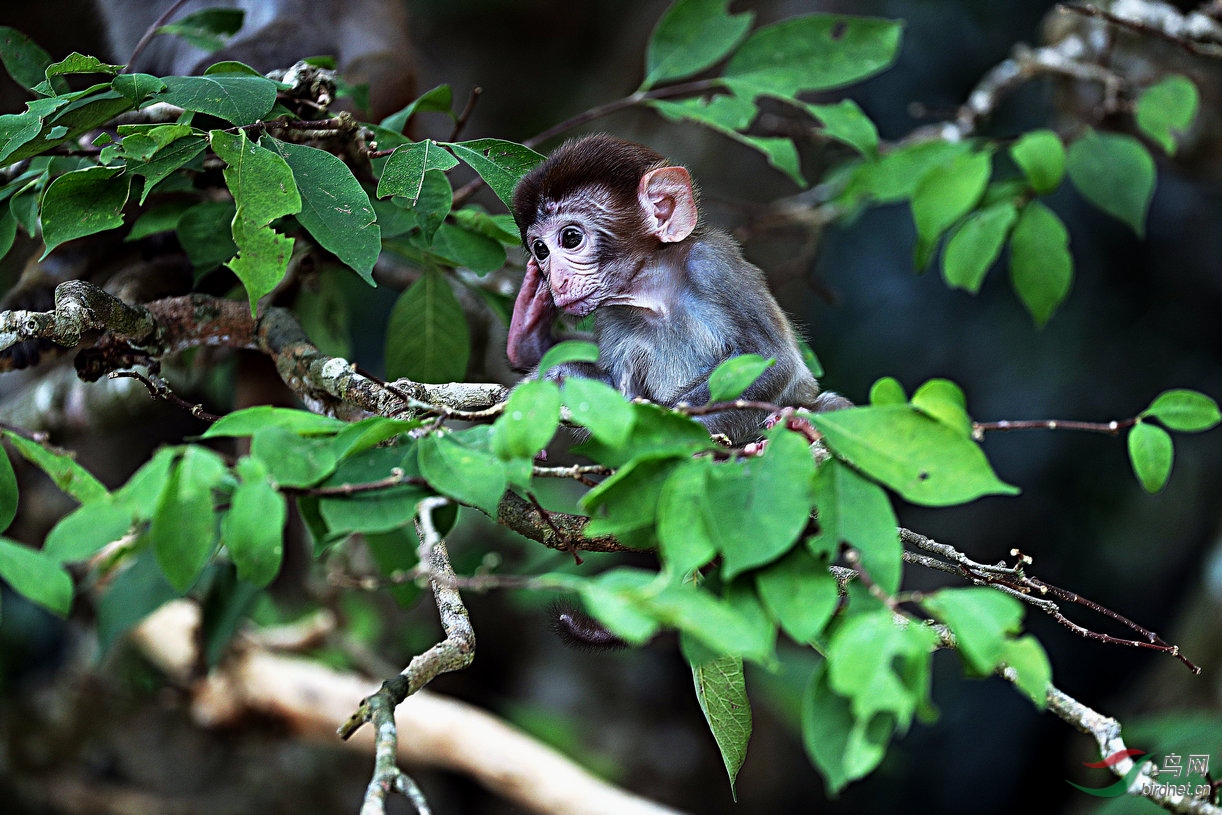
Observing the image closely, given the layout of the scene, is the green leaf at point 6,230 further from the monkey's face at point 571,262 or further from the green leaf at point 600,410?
the green leaf at point 600,410

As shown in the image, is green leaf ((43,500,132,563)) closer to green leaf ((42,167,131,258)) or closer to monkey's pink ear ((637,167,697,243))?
green leaf ((42,167,131,258))

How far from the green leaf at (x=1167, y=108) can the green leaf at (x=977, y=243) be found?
1.30 feet

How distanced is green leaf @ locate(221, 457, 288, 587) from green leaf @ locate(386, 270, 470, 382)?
1.10m

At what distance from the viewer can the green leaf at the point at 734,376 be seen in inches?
46.7

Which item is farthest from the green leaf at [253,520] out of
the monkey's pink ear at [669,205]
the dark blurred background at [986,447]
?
the dark blurred background at [986,447]

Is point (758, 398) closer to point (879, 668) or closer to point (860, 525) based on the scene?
point (860, 525)

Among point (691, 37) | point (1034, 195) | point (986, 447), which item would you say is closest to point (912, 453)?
point (691, 37)

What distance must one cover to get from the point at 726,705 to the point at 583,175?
100 centimetres

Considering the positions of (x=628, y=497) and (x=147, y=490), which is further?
(x=628, y=497)

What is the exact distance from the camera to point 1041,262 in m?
2.49

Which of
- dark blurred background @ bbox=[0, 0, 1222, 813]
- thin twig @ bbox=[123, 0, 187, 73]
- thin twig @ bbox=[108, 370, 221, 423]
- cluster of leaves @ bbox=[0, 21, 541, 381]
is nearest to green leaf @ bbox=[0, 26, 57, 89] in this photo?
cluster of leaves @ bbox=[0, 21, 541, 381]

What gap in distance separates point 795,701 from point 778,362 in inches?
89.1

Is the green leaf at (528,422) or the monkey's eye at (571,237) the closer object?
the green leaf at (528,422)

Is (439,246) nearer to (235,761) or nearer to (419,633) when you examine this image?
(419,633)
